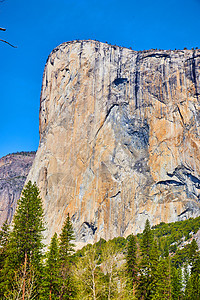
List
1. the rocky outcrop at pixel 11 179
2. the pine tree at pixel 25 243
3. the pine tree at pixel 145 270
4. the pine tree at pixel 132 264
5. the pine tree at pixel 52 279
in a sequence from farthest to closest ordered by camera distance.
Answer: the rocky outcrop at pixel 11 179, the pine tree at pixel 145 270, the pine tree at pixel 132 264, the pine tree at pixel 52 279, the pine tree at pixel 25 243

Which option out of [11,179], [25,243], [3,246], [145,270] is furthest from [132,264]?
[11,179]

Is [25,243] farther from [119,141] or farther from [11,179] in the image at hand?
[11,179]

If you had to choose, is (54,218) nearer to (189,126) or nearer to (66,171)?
(66,171)

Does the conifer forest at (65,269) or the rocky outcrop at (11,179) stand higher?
the rocky outcrop at (11,179)

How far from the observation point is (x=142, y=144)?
3688 inches

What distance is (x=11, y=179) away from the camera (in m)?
160

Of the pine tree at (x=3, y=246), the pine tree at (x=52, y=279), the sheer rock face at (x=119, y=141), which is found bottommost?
the pine tree at (x=52, y=279)

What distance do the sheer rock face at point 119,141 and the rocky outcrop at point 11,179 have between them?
50.9 meters

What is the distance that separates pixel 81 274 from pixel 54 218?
2734 inches

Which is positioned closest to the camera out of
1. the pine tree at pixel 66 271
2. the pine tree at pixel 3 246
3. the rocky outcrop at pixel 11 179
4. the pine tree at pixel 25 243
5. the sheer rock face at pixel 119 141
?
the pine tree at pixel 25 243

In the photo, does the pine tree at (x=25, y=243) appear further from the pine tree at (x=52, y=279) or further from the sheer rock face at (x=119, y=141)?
the sheer rock face at (x=119, y=141)

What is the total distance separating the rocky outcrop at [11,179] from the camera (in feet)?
477

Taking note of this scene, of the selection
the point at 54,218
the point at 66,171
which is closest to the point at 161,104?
the point at 66,171

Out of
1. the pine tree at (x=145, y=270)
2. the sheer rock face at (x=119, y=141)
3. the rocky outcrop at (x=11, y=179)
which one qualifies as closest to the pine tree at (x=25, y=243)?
the pine tree at (x=145, y=270)
